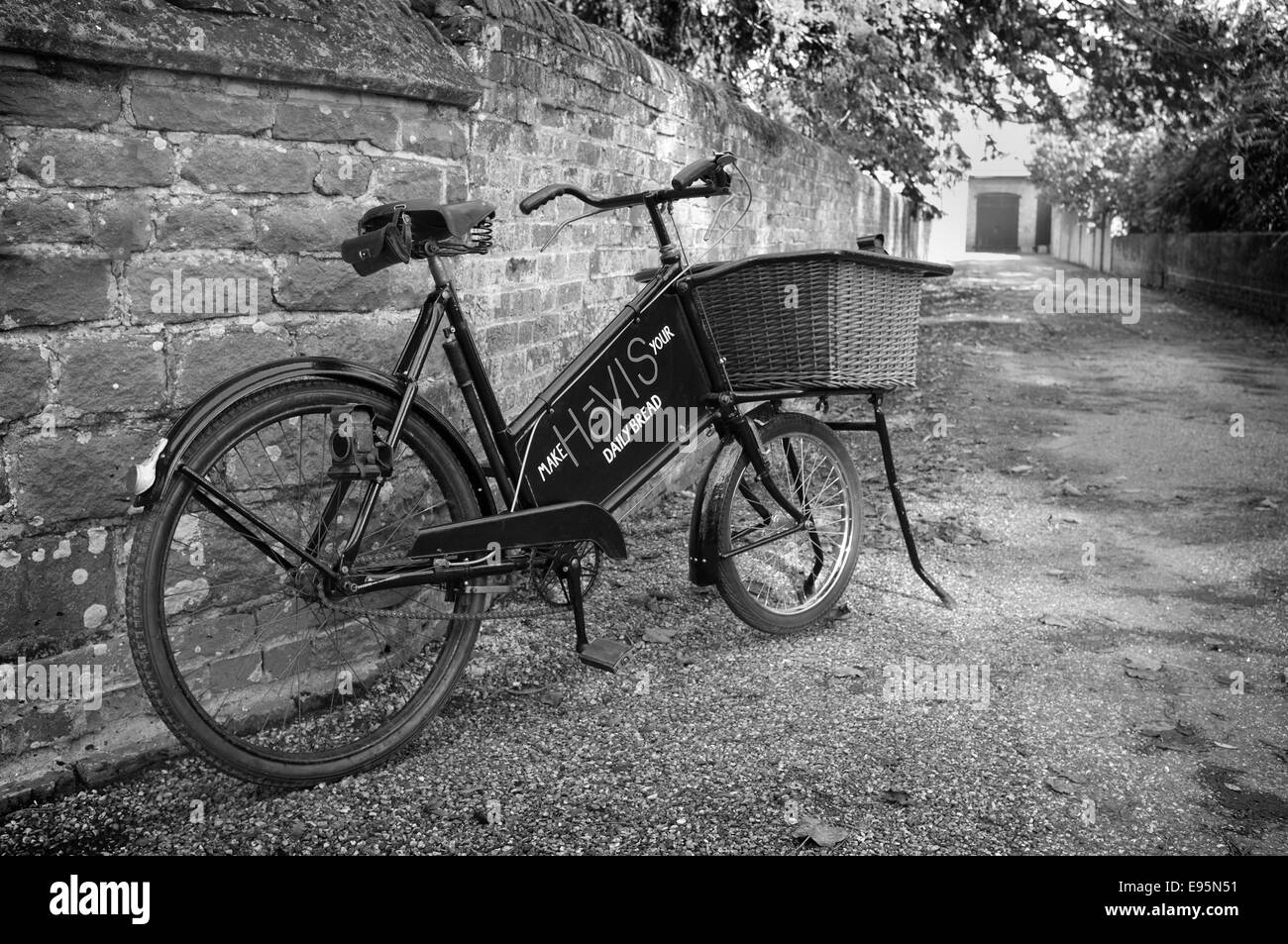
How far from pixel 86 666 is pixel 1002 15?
39.3 feet

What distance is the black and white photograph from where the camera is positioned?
2666 mm

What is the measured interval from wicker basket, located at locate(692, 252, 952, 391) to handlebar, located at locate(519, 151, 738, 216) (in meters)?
0.25

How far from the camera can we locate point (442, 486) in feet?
10.1

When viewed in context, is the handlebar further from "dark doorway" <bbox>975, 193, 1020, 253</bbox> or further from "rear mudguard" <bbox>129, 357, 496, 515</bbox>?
"dark doorway" <bbox>975, 193, 1020, 253</bbox>

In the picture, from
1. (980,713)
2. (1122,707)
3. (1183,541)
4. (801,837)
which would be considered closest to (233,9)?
(801,837)

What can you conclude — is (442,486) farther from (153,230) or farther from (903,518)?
(903,518)

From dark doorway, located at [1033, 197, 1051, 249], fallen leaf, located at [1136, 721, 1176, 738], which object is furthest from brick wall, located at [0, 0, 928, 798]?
dark doorway, located at [1033, 197, 1051, 249]

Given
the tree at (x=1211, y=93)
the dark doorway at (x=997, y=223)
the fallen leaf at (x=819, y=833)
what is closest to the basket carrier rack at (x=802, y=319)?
the fallen leaf at (x=819, y=833)

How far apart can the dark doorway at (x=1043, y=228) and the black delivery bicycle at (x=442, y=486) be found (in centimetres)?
5362

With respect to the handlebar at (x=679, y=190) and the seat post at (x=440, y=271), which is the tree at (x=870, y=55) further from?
the seat post at (x=440, y=271)

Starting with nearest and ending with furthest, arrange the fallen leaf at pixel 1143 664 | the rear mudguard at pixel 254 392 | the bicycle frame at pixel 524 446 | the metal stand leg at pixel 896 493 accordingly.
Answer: the rear mudguard at pixel 254 392, the bicycle frame at pixel 524 446, the fallen leaf at pixel 1143 664, the metal stand leg at pixel 896 493

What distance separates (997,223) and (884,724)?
192ft

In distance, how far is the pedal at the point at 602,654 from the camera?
3352mm

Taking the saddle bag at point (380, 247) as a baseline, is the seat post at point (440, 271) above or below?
below
